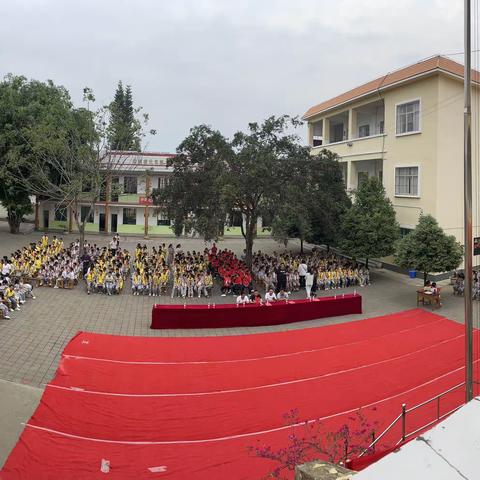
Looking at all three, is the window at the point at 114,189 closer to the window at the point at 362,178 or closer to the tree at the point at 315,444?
the window at the point at 362,178

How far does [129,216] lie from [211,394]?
30626 mm

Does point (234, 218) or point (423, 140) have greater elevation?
point (423, 140)

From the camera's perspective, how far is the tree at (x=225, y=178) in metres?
18.7

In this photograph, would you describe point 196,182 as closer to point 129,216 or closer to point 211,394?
point 211,394

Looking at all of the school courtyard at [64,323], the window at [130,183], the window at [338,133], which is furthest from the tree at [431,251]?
the window at [130,183]

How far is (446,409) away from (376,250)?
1404 centimetres

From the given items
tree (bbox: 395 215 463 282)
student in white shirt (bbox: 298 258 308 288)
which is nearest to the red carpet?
tree (bbox: 395 215 463 282)

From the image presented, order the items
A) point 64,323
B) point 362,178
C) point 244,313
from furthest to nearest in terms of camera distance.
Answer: point 362,178
point 244,313
point 64,323

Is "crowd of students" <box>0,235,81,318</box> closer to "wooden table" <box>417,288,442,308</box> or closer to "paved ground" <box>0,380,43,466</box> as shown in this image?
"paved ground" <box>0,380,43,466</box>

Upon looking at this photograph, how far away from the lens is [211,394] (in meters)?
9.51

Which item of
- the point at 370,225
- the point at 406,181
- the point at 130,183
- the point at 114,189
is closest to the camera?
the point at 370,225

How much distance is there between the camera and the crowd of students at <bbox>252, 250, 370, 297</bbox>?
1922 centimetres

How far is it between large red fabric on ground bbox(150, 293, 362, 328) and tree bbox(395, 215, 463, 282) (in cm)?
408

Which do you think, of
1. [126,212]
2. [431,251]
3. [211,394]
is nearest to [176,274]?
[211,394]
